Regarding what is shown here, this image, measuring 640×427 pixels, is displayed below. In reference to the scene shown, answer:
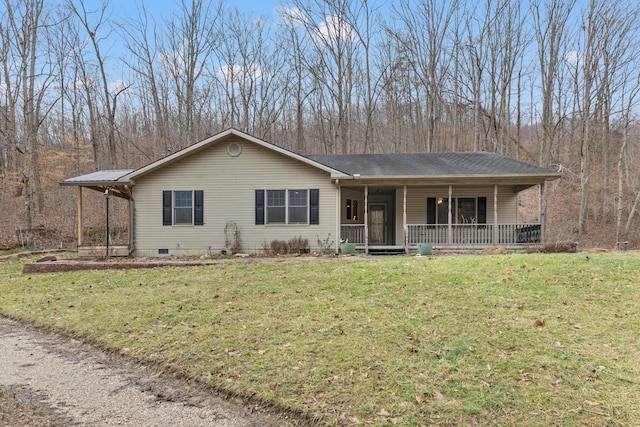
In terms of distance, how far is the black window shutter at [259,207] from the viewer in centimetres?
1370

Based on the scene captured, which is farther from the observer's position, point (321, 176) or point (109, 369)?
point (321, 176)

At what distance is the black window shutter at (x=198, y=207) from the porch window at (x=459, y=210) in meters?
8.78

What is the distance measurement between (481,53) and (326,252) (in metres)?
19.3

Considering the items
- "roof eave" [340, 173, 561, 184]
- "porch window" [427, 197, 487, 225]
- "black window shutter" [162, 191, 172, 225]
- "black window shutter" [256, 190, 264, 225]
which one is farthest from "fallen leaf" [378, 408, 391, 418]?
"porch window" [427, 197, 487, 225]

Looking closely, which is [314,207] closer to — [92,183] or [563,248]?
[92,183]

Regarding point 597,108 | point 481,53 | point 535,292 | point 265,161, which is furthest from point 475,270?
point 481,53

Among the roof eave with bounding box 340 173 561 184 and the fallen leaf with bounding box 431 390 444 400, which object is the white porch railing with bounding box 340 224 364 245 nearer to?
the roof eave with bounding box 340 173 561 184

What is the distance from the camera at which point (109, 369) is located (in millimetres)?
4746

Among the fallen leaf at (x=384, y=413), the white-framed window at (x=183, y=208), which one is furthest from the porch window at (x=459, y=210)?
the fallen leaf at (x=384, y=413)

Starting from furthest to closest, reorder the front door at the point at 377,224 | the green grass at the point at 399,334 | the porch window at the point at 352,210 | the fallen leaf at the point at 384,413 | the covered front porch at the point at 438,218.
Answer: the front door at the point at 377,224 < the porch window at the point at 352,210 < the covered front porch at the point at 438,218 < the green grass at the point at 399,334 < the fallen leaf at the point at 384,413

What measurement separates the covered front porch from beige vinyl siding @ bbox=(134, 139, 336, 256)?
5.65 ft

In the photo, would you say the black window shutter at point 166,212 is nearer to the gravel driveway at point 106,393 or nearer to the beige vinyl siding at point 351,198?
the beige vinyl siding at point 351,198

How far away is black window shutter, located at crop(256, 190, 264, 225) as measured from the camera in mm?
13695

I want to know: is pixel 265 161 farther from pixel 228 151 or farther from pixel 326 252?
pixel 326 252
